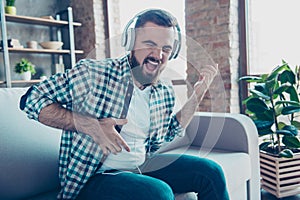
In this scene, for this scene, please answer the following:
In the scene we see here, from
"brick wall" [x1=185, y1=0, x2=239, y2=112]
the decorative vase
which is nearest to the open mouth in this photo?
"brick wall" [x1=185, y1=0, x2=239, y2=112]

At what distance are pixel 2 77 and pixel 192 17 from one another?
2167 millimetres

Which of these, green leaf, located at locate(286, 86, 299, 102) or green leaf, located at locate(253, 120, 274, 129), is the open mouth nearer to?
green leaf, located at locate(253, 120, 274, 129)

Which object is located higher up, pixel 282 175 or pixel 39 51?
pixel 39 51

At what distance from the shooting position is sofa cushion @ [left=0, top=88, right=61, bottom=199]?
96cm

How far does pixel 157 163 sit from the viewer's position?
0.98 metres

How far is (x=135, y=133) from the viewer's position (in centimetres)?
84

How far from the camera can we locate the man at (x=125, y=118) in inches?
27.0

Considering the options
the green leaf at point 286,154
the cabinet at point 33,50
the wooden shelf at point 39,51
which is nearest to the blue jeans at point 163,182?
the green leaf at point 286,154

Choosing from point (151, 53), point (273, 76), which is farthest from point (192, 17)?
point (151, 53)

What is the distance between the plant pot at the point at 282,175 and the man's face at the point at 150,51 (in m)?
1.30

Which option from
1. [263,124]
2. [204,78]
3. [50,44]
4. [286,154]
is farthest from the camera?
[50,44]

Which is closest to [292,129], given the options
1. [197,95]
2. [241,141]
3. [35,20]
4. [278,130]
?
[278,130]

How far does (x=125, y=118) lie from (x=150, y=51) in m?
0.19

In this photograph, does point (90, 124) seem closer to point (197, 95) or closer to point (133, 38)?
point (133, 38)
